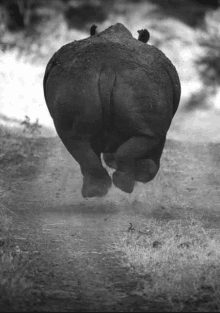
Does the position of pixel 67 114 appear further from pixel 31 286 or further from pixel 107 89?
pixel 31 286

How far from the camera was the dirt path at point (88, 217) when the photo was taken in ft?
12.6

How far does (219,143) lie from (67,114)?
6901 millimetres

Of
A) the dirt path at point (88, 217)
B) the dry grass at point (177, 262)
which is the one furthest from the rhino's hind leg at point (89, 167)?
the dry grass at point (177, 262)

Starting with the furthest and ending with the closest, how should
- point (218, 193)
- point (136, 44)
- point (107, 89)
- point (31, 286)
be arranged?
point (218, 193) < point (136, 44) < point (107, 89) < point (31, 286)

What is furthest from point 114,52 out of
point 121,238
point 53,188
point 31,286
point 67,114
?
point 53,188

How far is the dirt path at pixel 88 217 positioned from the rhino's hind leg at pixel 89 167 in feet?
1.57

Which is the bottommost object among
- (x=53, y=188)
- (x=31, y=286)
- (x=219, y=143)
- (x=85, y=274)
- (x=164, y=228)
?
(x=219, y=143)

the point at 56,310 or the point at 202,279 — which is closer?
the point at 56,310

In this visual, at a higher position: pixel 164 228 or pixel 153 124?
pixel 153 124

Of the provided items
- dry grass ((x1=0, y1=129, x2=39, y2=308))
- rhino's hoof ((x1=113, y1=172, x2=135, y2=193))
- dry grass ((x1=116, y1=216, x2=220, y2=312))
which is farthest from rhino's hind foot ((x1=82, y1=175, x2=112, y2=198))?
dry grass ((x1=0, y1=129, x2=39, y2=308))

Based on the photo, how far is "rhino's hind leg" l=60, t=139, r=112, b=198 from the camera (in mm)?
5656

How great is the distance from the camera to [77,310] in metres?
3.46

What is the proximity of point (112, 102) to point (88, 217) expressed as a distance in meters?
1.79

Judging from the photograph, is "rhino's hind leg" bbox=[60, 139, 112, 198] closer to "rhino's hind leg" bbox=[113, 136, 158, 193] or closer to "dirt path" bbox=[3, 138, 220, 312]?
"rhino's hind leg" bbox=[113, 136, 158, 193]
